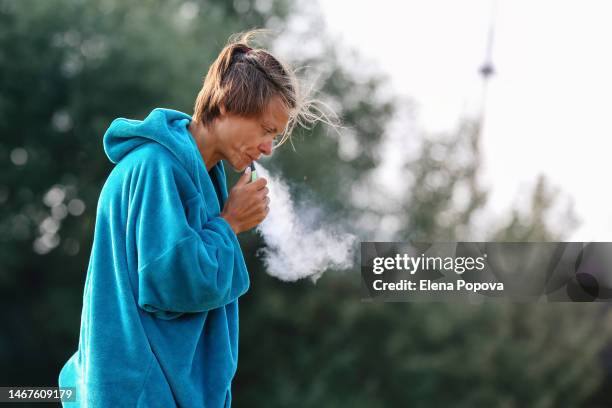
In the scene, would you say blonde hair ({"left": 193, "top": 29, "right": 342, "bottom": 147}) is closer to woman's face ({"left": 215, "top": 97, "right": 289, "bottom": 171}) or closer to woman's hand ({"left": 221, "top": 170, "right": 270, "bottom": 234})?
woman's face ({"left": 215, "top": 97, "right": 289, "bottom": 171})

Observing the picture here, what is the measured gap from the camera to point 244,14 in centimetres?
910

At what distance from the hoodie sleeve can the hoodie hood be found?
36 millimetres

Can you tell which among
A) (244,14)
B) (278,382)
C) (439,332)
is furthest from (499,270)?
(244,14)

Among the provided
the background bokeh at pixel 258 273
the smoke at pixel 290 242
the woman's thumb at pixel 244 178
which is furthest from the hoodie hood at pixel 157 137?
the background bokeh at pixel 258 273

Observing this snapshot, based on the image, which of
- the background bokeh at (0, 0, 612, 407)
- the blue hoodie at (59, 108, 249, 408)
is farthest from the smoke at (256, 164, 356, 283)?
the background bokeh at (0, 0, 612, 407)

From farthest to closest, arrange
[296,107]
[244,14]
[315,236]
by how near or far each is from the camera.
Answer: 1. [244,14]
2. [315,236]
3. [296,107]

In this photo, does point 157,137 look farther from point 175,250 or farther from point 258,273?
point 258,273

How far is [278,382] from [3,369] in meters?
2.86

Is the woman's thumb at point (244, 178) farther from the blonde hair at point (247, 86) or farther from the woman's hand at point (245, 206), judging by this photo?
the blonde hair at point (247, 86)

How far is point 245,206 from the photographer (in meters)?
1.54

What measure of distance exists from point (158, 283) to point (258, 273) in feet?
18.2

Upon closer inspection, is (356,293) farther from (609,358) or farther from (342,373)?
(609,358)

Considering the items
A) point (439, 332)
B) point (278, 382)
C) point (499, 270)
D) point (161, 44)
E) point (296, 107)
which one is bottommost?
point (278, 382)

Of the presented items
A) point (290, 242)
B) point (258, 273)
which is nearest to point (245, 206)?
point (290, 242)
